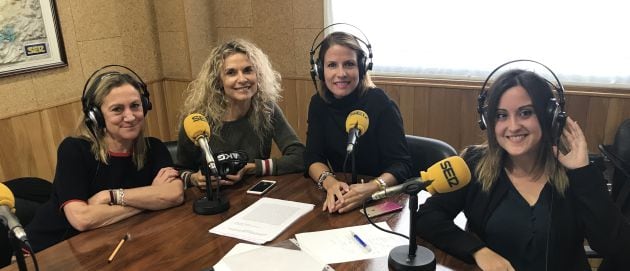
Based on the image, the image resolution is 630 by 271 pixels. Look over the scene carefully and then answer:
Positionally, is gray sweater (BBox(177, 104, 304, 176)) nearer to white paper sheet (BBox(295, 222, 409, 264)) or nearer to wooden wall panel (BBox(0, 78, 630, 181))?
white paper sheet (BBox(295, 222, 409, 264))

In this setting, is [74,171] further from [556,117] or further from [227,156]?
[556,117]

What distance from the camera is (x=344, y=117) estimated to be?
2303mm

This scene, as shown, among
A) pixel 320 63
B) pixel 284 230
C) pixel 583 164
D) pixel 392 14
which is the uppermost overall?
pixel 392 14

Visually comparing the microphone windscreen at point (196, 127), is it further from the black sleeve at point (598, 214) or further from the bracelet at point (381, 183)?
the black sleeve at point (598, 214)

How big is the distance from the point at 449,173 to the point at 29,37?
2943 millimetres

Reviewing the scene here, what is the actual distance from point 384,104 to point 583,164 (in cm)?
94

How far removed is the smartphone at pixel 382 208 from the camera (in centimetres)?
177

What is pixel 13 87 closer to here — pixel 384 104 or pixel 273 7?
pixel 273 7

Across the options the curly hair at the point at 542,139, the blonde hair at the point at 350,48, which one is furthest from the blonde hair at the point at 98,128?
the curly hair at the point at 542,139

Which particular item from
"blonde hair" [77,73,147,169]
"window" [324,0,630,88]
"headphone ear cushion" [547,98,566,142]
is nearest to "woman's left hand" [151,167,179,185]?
"blonde hair" [77,73,147,169]

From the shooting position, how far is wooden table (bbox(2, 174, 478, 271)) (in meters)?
1.48

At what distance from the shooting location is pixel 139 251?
1.57 m

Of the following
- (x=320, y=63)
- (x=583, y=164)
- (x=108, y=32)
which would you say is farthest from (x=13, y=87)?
(x=583, y=164)

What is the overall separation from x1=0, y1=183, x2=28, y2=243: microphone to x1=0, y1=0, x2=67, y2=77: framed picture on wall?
2.07m
